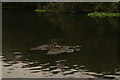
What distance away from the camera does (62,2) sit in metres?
126

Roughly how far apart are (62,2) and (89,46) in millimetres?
85238

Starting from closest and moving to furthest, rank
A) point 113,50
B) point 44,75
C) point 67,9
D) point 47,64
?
1. point 44,75
2. point 47,64
3. point 113,50
4. point 67,9

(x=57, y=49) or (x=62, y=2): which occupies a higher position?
(x=62, y=2)

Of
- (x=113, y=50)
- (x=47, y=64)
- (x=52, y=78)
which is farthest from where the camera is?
(x=113, y=50)

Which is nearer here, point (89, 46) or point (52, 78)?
point (52, 78)

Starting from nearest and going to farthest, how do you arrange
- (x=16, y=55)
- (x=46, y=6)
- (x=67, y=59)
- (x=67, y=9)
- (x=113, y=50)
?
(x=67, y=59) < (x=16, y=55) < (x=113, y=50) < (x=67, y=9) < (x=46, y=6)

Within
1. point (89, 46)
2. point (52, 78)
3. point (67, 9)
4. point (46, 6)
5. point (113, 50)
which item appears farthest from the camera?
point (46, 6)

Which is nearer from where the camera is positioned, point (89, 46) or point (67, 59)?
point (67, 59)

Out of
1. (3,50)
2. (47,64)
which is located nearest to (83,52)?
(47,64)

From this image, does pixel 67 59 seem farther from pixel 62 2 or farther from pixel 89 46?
pixel 62 2

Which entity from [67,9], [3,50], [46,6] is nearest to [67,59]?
[3,50]

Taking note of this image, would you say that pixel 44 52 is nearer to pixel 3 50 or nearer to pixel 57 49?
pixel 57 49

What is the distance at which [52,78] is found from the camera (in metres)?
26.5

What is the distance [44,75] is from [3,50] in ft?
46.1
